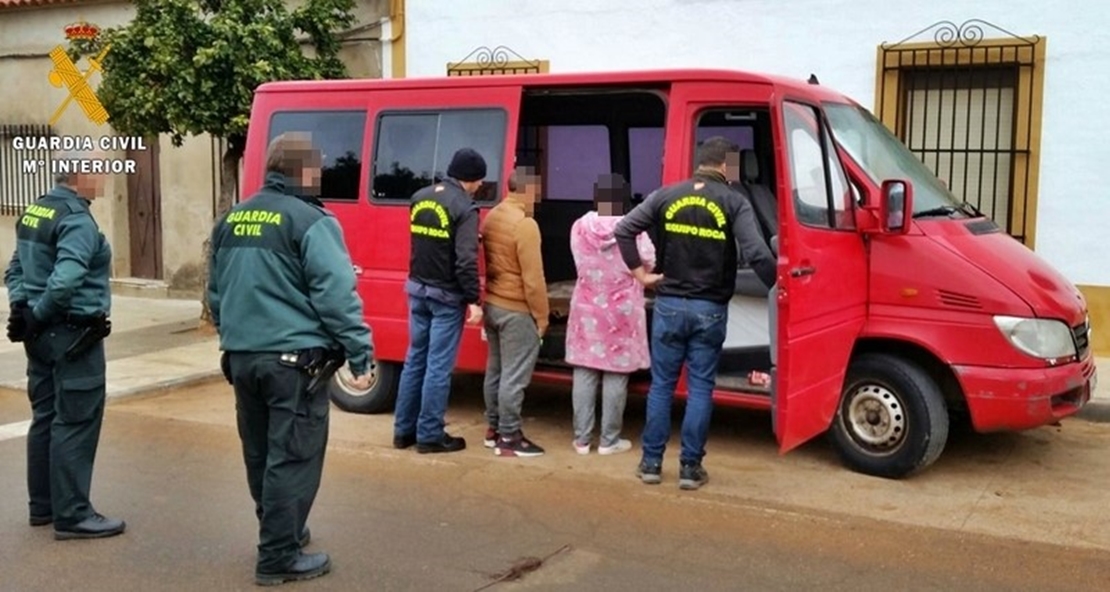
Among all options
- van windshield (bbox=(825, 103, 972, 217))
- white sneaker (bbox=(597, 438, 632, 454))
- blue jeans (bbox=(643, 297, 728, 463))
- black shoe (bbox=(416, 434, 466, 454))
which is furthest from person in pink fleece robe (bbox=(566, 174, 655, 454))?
van windshield (bbox=(825, 103, 972, 217))

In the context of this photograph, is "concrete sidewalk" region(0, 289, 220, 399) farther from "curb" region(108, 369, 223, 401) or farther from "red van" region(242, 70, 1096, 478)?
"red van" region(242, 70, 1096, 478)

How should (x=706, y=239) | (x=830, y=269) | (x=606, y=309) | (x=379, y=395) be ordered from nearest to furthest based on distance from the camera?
(x=706, y=239) < (x=830, y=269) < (x=606, y=309) < (x=379, y=395)

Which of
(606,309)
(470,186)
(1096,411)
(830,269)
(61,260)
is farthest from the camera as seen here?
(1096,411)

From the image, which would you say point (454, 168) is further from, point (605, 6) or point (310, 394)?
point (605, 6)

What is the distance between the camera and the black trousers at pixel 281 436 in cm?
466

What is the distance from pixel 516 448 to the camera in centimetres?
700

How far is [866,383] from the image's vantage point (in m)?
6.45

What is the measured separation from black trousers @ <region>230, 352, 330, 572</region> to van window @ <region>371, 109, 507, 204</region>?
298cm

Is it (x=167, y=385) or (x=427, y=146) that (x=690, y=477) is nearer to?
(x=427, y=146)

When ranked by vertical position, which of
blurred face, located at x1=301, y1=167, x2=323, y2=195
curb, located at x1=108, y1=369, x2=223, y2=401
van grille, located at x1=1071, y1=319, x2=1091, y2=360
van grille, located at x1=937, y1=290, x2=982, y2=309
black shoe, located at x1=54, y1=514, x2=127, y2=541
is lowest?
curb, located at x1=108, y1=369, x2=223, y2=401

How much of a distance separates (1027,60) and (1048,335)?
13.8ft

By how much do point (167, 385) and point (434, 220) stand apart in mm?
3622

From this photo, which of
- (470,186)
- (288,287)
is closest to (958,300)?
(470,186)

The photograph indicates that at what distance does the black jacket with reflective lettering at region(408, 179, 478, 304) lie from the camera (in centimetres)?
674
